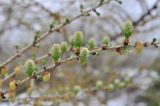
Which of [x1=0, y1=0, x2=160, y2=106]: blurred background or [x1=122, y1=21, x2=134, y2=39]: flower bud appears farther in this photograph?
[x1=0, y1=0, x2=160, y2=106]: blurred background

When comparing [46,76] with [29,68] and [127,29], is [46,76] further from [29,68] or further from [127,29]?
[127,29]

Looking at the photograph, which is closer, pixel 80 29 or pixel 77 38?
pixel 77 38

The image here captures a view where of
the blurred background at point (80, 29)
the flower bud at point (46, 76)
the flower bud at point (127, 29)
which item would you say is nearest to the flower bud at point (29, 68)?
the flower bud at point (46, 76)

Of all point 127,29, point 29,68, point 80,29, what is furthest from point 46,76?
point 80,29

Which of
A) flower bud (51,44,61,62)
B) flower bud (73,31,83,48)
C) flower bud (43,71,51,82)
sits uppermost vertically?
flower bud (73,31,83,48)

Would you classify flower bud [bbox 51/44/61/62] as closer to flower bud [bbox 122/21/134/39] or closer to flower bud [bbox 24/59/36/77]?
flower bud [bbox 24/59/36/77]

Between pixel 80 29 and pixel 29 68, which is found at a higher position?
pixel 80 29

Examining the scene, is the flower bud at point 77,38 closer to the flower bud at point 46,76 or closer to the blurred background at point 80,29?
the flower bud at point 46,76

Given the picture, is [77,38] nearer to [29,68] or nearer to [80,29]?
[29,68]

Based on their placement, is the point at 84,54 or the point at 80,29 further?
the point at 80,29

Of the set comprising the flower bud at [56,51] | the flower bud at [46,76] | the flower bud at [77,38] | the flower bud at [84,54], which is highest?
the flower bud at [77,38]

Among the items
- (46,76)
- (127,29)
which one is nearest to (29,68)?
(46,76)

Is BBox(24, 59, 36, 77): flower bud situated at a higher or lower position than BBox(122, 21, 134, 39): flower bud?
lower

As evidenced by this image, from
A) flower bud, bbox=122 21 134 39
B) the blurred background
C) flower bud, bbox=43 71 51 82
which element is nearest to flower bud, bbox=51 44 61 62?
flower bud, bbox=43 71 51 82
